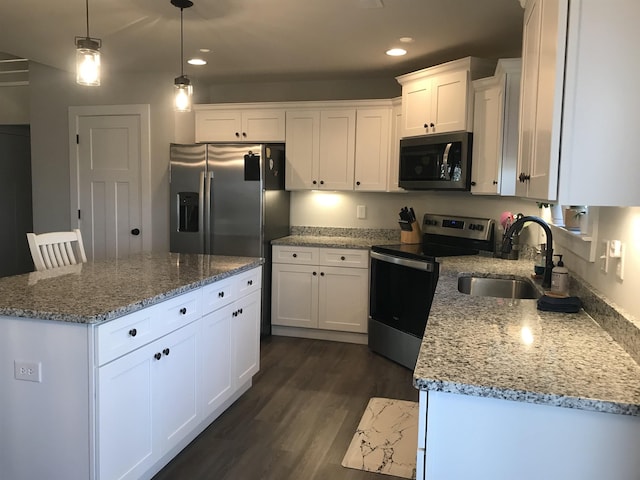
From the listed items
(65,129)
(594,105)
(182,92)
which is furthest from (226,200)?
(594,105)

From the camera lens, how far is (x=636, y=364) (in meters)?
1.51

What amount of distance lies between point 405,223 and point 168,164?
7.46 ft

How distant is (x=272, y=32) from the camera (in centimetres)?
350

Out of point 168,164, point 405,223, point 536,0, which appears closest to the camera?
point 536,0

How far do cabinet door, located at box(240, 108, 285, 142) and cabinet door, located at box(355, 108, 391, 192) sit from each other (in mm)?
730

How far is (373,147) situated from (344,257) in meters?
1.01

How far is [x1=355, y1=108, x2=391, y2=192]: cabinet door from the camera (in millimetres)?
4562

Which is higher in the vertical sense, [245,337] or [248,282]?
[248,282]

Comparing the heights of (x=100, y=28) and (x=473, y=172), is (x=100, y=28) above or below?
above

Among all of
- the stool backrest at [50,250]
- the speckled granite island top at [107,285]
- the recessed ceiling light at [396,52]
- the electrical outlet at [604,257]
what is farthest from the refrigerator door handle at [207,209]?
the electrical outlet at [604,257]

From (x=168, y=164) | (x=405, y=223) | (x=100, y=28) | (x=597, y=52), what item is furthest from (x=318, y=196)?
(x=597, y=52)

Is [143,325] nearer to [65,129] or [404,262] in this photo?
[404,262]

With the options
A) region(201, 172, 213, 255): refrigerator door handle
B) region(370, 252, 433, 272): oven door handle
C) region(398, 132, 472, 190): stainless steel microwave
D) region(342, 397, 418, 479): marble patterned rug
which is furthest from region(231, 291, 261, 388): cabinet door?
region(398, 132, 472, 190): stainless steel microwave

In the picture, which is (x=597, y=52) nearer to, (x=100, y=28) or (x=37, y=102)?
(x=100, y=28)
